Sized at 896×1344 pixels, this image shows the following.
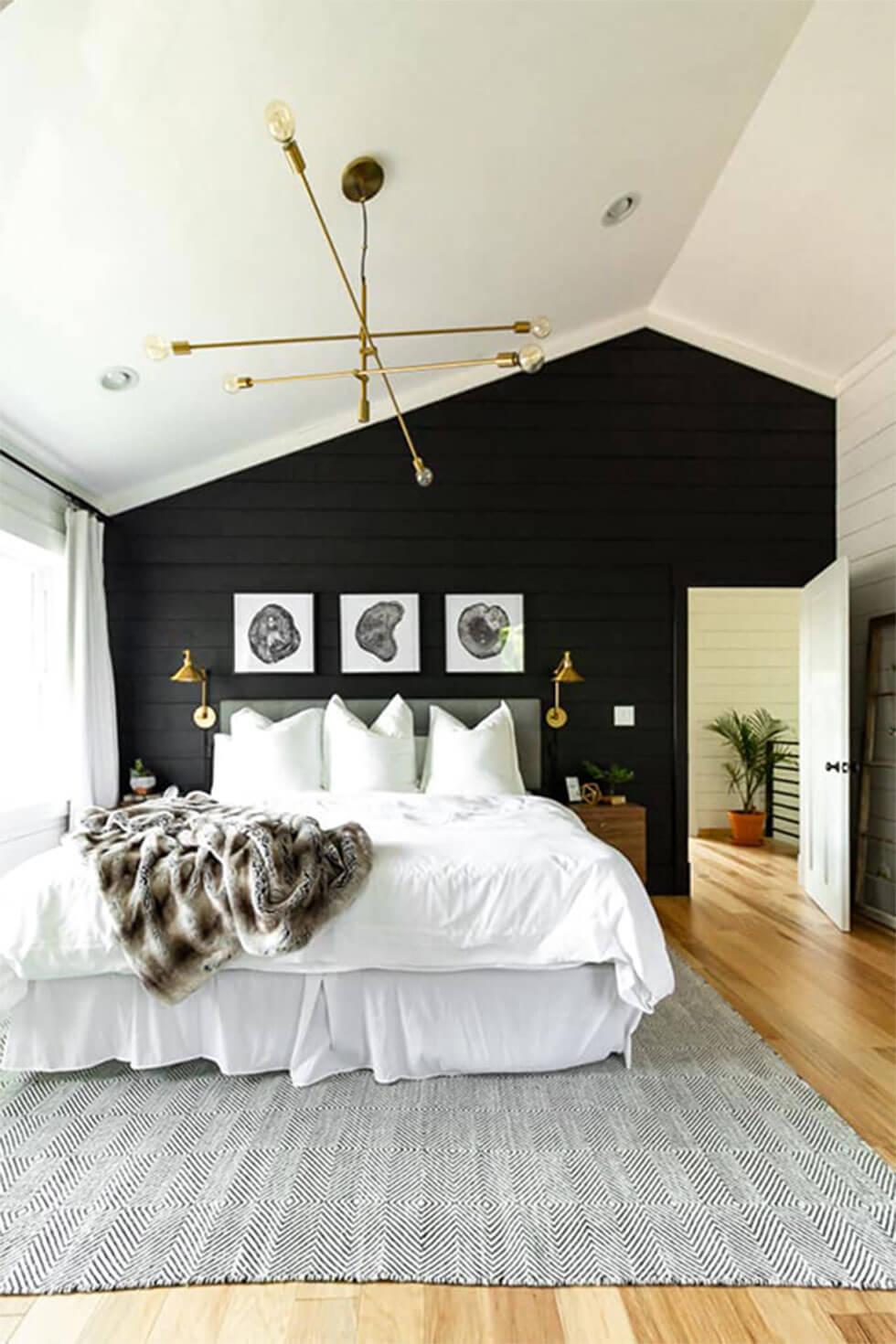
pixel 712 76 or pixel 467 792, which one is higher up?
pixel 712 76

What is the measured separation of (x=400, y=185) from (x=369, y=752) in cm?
277

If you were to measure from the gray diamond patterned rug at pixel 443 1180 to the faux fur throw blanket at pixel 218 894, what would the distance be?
0.43 metres

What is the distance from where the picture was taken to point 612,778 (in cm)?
481

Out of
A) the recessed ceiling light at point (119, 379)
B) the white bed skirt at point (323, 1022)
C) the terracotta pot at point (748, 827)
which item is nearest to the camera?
the white bed skirt at point (323, 1022)

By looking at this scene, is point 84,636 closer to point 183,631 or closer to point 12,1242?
point 183,631

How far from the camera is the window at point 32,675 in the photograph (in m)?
4.18

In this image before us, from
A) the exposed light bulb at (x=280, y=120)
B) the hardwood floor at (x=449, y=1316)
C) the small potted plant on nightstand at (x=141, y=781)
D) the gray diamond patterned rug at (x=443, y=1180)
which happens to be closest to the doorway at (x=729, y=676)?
the small potted plant on nightstand at (x=141, y=781)

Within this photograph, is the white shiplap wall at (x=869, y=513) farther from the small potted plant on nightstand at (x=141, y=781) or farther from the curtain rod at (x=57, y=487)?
the curtain rod at (x=57, y=487)

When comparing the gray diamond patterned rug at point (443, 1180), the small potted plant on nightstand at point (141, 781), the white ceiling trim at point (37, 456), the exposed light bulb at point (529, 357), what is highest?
the white ceiling trim at point (37, 456)

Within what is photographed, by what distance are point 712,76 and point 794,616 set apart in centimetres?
535

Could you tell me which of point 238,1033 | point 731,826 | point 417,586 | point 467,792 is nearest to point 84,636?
point 417,586

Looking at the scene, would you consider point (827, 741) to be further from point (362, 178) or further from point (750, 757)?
point (362, 178)

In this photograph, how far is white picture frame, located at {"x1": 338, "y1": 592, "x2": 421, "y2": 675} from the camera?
194 inches

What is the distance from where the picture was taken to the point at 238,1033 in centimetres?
247
